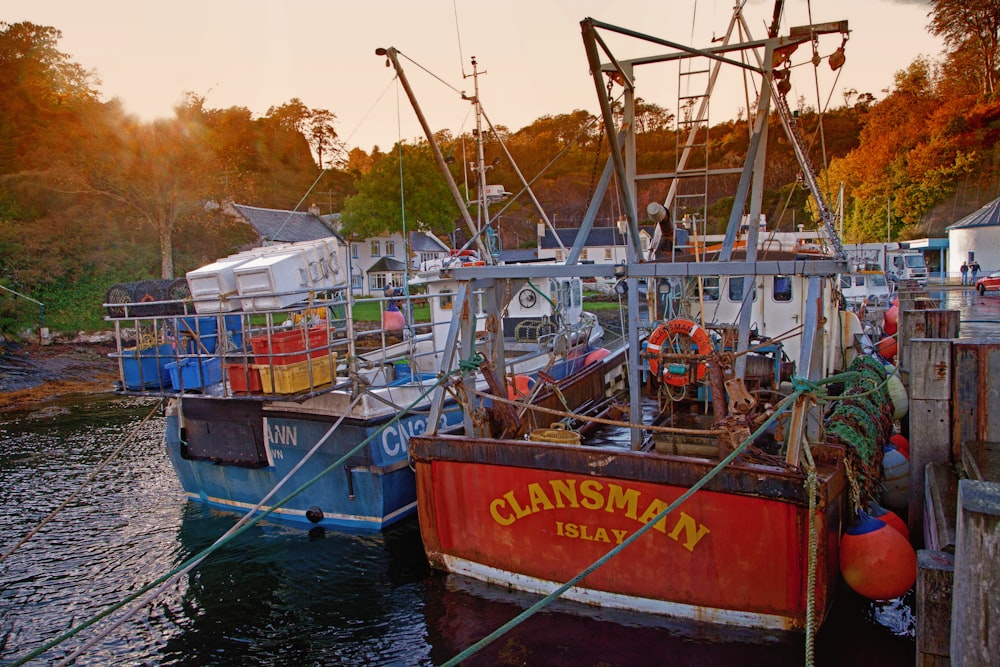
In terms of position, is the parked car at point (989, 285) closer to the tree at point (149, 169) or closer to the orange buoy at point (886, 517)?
the orange buoy at point (886, 517)

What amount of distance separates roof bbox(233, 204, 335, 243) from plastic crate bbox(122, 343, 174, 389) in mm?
30391

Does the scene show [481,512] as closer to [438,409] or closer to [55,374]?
[438,409]

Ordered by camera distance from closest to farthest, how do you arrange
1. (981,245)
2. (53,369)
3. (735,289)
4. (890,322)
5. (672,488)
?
(672,488), (735,289), (890,322), (53,369), (981,245)

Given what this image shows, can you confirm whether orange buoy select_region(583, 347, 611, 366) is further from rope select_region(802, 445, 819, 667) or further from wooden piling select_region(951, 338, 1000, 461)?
rope select_region(802, 445, 819, 667)

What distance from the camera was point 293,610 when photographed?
26.3 feet

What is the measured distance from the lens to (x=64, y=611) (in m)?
8.25

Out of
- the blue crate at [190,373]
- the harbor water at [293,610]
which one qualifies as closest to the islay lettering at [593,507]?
the harbor water at [293,610]

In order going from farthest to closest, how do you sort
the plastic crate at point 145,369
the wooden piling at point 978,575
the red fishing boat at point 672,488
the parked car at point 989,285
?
the parked car at point 989,285
the plastic crate at point 145,369
the red fishing boat at point 672,488
the wooden piling at point 978,575

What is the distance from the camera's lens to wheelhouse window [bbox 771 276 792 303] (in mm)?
12008

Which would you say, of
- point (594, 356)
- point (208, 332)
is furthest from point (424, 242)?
point (208, 332)

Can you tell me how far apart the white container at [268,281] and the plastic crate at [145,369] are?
2027mm

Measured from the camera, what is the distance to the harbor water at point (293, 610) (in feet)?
21.5

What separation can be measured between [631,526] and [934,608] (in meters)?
2.48

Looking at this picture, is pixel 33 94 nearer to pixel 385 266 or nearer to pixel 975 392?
pixel 385 266
